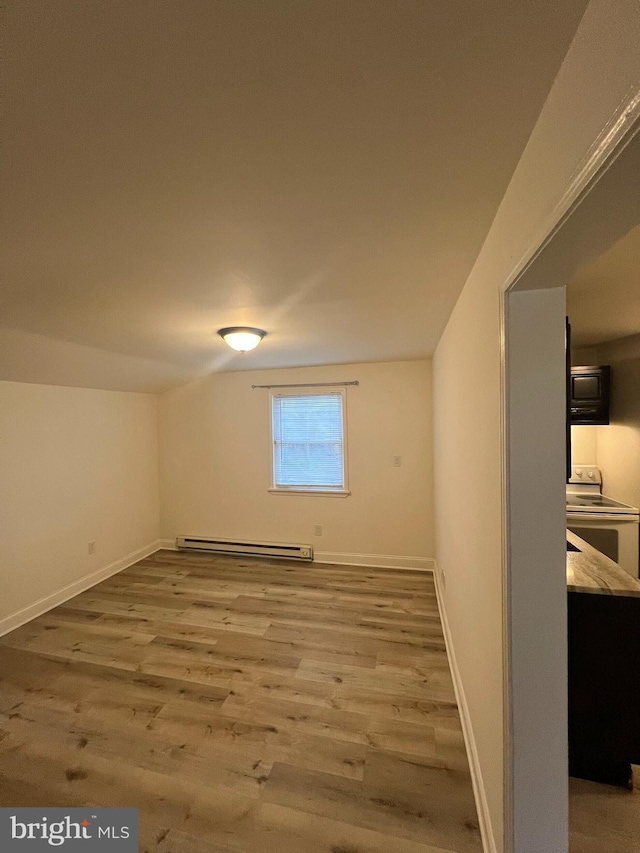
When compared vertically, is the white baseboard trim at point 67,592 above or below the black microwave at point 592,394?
below

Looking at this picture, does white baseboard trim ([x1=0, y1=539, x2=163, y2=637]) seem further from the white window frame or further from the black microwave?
the black microwave

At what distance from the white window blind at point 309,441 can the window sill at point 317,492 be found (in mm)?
44

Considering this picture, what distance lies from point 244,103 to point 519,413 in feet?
3.31

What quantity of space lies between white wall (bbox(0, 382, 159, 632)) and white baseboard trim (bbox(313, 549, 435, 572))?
2260 millimetres

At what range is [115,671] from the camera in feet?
7.15

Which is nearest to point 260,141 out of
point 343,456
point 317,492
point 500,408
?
point 500,408

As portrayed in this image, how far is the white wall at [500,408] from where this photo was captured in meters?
0.50

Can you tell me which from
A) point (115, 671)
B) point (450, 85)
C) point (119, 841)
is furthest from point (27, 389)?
point (450, 85)

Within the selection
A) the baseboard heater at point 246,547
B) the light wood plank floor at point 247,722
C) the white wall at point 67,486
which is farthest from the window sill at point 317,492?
the white wall at point 67,486

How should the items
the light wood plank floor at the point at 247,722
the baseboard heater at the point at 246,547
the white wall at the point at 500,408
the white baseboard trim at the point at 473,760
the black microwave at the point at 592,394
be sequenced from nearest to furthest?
1. the white wall at the point at 500,408
2. the white baseboard trim at the point at 473,760
3. the light wood plank floor at the point at 247,722
4. the black microwave at the point at 592,394
5. the baseboard heater at the point at 246,547

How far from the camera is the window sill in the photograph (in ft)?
12.2

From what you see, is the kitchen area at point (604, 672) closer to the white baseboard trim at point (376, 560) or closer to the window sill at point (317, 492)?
the white baseboard trim at point (376, 560)

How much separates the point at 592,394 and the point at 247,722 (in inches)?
148

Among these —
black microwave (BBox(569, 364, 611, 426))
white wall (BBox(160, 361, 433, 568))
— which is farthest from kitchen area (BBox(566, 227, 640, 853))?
white wall (BBox(160, 361, 433, 568))
